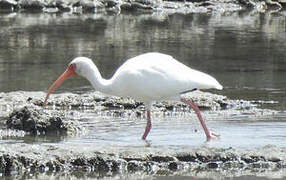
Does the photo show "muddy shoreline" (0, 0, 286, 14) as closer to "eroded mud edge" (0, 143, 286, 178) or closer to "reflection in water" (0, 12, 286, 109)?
"reflection in water" (0, 12, 286, 109)

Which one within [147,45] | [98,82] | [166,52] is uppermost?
[98,82]

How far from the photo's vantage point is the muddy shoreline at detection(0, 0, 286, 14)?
3888cm

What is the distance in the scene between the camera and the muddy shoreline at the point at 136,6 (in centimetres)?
3888

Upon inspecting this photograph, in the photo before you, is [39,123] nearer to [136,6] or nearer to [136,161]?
[136,161]

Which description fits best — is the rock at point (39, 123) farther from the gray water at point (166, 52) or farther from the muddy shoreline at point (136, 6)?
the muddy shoreline at point (136, 6)

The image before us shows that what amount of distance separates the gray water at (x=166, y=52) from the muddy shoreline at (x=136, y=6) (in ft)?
11.4

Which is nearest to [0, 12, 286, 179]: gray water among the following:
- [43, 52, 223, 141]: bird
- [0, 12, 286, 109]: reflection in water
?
[0, 12, 286, 109]: reflection in water

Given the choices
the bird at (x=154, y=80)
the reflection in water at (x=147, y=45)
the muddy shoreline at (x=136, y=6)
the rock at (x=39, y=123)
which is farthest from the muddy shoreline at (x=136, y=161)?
the muddy shoreline at (x=136, y=6)

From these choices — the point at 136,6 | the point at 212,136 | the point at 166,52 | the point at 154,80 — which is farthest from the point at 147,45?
the point at 136,6

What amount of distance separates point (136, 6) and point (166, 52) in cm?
2008

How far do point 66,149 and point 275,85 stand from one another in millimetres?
7384

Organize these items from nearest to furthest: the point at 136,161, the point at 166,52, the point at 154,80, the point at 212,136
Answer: the point at 136,161 → the point at 154,80 → the point at 212,136 → the point at 166,52

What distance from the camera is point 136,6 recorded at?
135ft

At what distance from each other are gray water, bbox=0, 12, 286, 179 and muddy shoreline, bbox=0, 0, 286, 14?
349 centimetres
